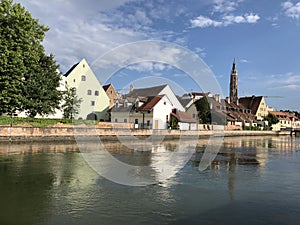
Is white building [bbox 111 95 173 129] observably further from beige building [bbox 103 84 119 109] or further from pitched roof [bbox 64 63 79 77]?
pitched roof [bbox 64 63 79 77]

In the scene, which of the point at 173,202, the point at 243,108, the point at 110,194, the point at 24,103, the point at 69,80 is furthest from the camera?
the point at 243,108

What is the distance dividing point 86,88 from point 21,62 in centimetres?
2128

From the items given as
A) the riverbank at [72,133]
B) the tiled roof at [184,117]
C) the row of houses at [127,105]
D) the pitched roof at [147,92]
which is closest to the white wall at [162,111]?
the row of houses at [127,105]

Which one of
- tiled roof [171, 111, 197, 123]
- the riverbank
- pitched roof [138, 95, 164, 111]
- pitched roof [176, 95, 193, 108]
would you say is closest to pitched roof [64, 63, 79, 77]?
pitched roof [138, 95, 164, 111]

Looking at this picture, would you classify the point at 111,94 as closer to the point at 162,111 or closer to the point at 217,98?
the point at 162,111

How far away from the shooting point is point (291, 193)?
10.5 meters

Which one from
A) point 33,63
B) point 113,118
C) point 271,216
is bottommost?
point 271,216

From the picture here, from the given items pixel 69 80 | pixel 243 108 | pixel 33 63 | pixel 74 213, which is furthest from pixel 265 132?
pixel 74 213

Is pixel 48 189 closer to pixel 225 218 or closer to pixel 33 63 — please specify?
pixel 225 218

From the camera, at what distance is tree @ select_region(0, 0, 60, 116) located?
2745 centimetres

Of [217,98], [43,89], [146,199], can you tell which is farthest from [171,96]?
[146,199]

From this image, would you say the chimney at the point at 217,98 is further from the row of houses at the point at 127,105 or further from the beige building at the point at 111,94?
the beige building at the point at 111,94

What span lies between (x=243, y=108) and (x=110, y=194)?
8759 centimetres

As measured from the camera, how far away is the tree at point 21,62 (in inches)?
1081
